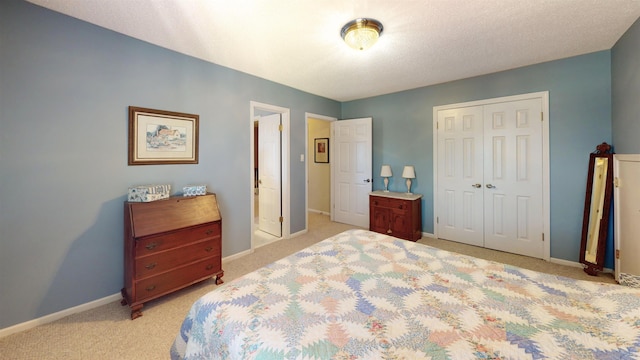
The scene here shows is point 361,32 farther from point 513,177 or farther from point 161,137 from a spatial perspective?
point 513,177

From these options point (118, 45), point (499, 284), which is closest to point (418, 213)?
point (499, 284)

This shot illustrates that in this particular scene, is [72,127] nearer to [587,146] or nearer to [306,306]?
[306,306]

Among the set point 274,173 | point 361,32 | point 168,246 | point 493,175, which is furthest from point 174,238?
point 493,175

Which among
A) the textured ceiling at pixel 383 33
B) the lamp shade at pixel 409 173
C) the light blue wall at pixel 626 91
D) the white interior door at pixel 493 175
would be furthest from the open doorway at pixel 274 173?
the light blue wall at pixel 626 91

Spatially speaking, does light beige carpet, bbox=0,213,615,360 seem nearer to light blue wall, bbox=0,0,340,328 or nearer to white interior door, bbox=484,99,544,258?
light blue wall, bbox=0,0,340,328

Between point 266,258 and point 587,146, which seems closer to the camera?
point 587,146

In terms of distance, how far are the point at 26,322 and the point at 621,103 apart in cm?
559

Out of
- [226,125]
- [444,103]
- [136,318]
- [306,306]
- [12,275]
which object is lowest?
A: [136,318]

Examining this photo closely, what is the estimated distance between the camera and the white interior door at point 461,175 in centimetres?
359

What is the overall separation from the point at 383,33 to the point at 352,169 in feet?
8.99

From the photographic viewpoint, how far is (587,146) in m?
2.85

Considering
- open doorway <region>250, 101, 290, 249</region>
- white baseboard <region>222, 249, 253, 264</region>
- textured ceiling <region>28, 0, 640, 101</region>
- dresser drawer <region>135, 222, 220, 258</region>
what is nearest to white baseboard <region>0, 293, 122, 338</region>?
dresser drawer <region>135, 222, 220, 258</region>

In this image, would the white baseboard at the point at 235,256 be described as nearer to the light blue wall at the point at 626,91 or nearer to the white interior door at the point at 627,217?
the white interior door at the point at 627,217

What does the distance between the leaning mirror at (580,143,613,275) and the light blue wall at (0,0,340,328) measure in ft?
14.7
